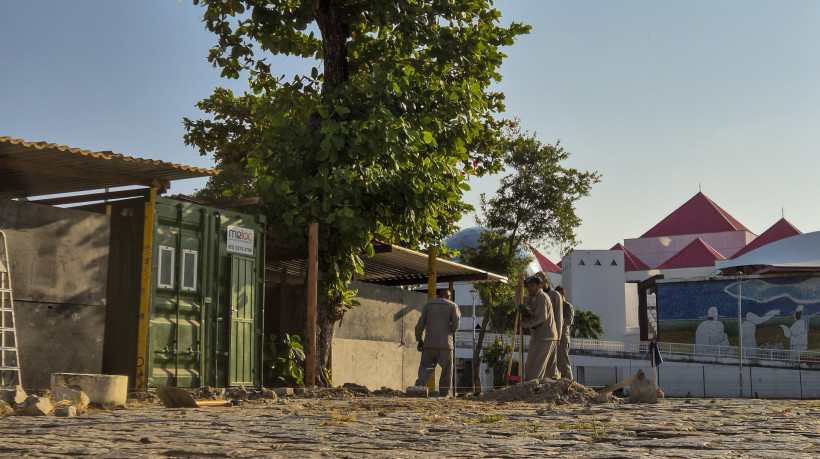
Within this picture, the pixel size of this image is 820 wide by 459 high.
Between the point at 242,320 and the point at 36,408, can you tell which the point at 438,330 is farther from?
the point at 36,408

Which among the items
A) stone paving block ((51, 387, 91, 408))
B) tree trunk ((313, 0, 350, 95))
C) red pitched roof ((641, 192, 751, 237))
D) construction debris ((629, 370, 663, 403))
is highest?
red pitched roof ((641, 192, 751, 237))

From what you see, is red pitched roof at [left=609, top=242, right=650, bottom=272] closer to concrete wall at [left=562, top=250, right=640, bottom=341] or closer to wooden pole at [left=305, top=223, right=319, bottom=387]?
concrete wall at [left=562, top=250, right=640, bottom=341]

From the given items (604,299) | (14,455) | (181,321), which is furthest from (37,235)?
(604,299)

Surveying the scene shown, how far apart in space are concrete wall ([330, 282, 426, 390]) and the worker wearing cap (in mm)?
3977

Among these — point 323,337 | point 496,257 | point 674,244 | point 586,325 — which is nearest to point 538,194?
point 496,257

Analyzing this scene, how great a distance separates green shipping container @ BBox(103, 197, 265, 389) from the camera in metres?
12.5

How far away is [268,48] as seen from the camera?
17.5 m

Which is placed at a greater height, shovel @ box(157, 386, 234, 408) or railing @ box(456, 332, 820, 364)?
railing @ box(456, 332, 820, 364)

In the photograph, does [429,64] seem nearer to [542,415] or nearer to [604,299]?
[542,415]

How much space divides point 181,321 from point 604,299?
6691cm

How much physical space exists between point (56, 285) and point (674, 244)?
84259 mm

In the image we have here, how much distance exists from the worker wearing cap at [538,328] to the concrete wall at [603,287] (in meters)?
62.4

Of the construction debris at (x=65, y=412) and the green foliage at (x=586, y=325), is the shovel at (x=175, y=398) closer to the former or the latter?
the construction debris at (x=65, y=412)

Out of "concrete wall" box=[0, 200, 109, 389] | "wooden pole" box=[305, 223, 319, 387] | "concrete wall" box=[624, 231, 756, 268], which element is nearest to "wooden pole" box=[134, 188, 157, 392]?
"concrete wall" box=[0, 200, 109, 389]
